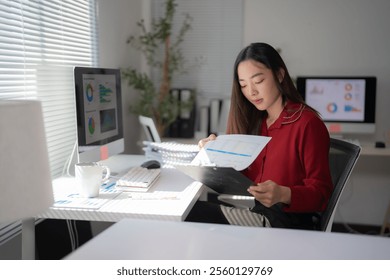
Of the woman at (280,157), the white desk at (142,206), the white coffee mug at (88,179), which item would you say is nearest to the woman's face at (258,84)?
the woman at (280,157)

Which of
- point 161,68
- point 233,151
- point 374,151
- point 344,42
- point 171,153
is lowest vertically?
point 374,151

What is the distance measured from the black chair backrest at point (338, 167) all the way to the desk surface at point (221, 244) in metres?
0.57

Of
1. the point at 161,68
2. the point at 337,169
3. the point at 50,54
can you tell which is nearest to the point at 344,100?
the point at 161,68

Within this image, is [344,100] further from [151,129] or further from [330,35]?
[151,129]

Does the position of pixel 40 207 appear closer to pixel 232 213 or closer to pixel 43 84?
pixel 232 213

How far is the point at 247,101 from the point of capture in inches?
69.1

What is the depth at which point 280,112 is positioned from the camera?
5.41 ft

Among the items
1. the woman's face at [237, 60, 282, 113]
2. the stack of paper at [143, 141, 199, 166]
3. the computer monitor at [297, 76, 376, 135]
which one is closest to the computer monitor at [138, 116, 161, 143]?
the stack of paper at [143, 141, 199, 166]

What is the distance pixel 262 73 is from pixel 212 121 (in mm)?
1740

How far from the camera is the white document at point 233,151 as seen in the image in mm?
1348

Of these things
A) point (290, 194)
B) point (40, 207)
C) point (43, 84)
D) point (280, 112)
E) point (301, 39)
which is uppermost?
point (301, 39)

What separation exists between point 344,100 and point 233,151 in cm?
196
